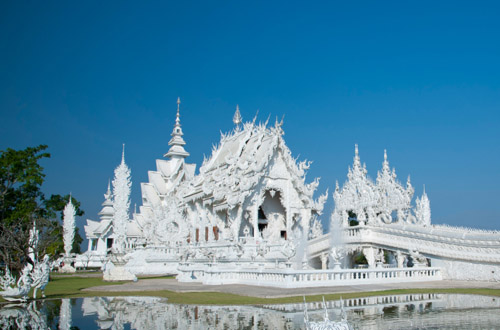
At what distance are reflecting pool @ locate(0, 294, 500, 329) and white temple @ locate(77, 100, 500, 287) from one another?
423 cm

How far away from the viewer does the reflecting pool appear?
320 inches

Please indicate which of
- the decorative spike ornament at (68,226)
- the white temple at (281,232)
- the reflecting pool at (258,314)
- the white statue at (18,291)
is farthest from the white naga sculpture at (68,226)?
the reflecting pool at (258,314)

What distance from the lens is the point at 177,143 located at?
154 ft

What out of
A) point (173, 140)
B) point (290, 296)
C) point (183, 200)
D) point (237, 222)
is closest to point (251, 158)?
point (237, 222)

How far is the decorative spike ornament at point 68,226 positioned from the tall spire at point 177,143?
41.7ft

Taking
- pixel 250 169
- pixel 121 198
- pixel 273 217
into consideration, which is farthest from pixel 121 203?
pixel 250 169

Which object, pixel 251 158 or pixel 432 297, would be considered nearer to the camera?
pixel 432 297

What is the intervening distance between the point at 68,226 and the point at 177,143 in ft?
48.3

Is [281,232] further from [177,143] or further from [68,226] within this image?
[68,226]

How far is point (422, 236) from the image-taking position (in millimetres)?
19922

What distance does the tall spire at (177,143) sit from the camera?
1799 inches

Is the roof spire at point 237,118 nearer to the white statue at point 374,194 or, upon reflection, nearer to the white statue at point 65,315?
the white statue at point 374,194

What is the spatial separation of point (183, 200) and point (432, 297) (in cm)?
2342

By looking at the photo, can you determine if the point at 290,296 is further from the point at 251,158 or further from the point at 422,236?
the point at 251,158
